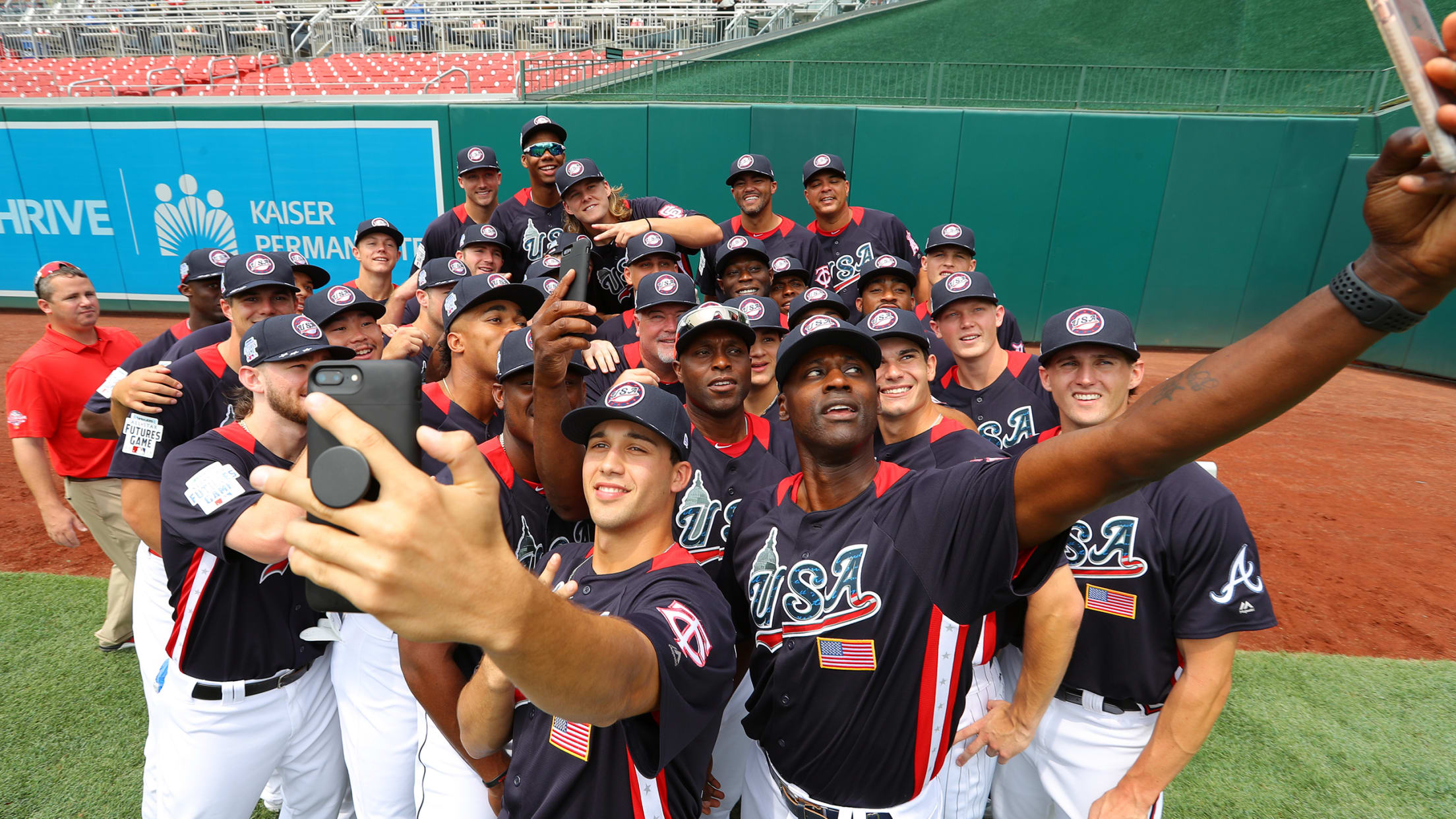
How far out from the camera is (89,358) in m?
4.48

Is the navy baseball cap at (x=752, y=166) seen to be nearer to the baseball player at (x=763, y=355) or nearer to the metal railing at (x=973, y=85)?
the baseball player at (x=763, y=355)

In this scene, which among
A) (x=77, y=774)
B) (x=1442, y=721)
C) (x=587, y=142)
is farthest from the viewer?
(x=587, y=142)

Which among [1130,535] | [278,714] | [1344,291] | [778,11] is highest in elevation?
[778,11]

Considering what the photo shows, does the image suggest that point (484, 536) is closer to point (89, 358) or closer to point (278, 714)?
point (278, 714)

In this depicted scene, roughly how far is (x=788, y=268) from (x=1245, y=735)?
3.72m

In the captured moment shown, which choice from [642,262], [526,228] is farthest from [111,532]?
[642,262]

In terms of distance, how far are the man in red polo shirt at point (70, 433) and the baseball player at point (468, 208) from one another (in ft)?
6.88

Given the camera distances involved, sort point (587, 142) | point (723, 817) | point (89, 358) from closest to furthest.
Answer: point (723, 817), point (89, 358), point (587, 142)

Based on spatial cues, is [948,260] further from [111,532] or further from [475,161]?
[111,532]

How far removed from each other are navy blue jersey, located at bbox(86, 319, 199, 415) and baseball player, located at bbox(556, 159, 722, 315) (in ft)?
7.96

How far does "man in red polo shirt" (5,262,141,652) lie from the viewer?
409 cm

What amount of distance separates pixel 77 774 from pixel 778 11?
1829cm

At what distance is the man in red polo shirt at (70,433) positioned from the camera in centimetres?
409

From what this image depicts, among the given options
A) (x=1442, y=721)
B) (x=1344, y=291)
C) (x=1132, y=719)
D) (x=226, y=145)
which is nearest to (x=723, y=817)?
(x=1132, y=719)
